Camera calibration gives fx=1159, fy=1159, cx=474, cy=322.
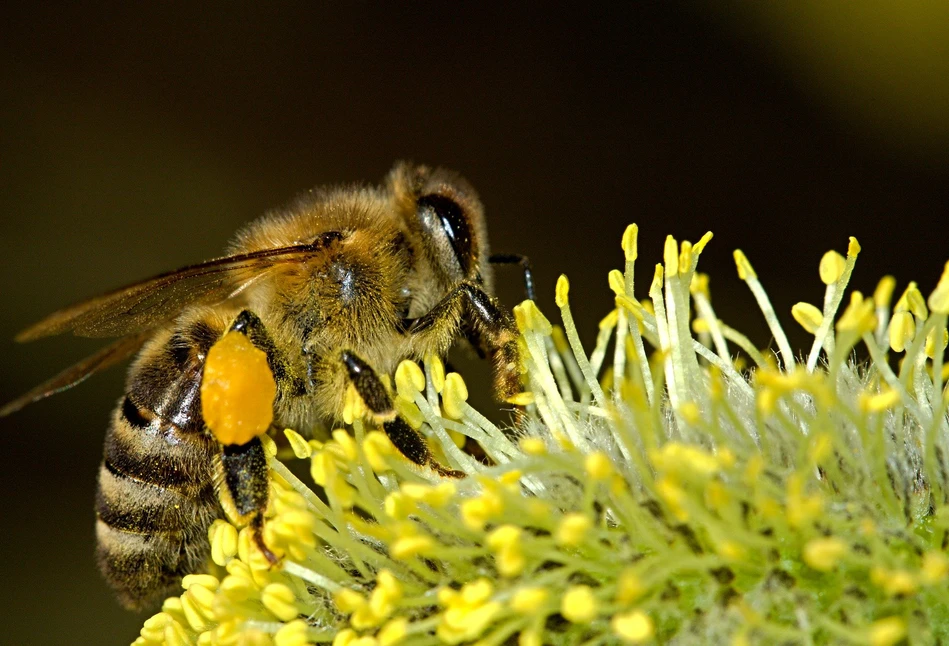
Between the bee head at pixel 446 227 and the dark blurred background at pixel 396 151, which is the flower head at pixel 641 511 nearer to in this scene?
the bee head at pixel 446 227

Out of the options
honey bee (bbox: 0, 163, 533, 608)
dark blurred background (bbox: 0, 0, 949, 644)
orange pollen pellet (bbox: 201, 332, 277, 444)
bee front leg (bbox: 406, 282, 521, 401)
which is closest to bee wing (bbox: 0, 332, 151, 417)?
honey bee (bbox: 0, 163, 533, 608)

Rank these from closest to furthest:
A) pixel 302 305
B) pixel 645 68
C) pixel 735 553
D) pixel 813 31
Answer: pixel 735 553, pixel 302 305, pixel 813 31, pixel 645 68

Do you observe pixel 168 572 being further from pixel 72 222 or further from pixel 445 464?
pixel 72 222

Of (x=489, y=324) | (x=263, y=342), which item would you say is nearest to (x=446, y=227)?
(x=489, y=324)

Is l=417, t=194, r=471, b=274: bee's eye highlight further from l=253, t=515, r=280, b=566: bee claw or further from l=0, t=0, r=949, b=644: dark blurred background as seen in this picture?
l=0, t=0, r=949, b=644: dark blurred background

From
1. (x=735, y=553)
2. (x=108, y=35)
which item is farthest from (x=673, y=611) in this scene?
(x=108, y=35)

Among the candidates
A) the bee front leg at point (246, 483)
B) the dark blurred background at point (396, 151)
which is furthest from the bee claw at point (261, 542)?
the dark blurred background at point (396, 151)
